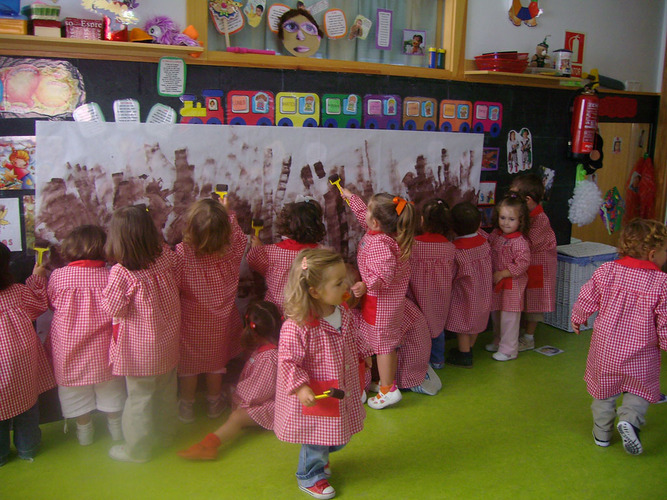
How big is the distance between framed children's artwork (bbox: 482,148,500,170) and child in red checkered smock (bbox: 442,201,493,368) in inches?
27.7

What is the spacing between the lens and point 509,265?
407 cm

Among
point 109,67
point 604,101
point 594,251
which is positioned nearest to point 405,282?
point 109,67

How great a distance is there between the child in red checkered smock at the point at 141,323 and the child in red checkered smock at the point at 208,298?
0.15 m

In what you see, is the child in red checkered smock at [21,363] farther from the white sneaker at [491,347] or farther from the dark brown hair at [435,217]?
the white sneaker at [491,347]

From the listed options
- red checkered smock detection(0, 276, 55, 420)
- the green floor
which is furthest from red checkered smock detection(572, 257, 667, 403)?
red checkered smock detection(0, 276, 55, 420)

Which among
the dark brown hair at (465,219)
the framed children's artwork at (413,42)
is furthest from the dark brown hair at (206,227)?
the framed children's artwork at (413,42)

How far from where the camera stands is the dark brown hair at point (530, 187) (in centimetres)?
432

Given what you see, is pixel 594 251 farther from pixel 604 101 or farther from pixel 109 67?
pixel 109 67

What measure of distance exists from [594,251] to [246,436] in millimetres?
3223

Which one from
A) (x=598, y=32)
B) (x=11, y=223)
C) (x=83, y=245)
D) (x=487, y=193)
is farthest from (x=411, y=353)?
(x=598, y=32)

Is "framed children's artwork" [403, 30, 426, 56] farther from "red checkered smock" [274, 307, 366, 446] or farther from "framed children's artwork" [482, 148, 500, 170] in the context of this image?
"red checkered smock" [274, 307, 366, 446]

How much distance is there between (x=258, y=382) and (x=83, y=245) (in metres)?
1.04

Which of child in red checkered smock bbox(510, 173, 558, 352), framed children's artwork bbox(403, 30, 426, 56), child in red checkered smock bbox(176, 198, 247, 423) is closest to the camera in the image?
child in red checkered smock bbox(176, 198, 247, 423)

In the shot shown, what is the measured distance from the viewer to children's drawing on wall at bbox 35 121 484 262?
3.01 meters
